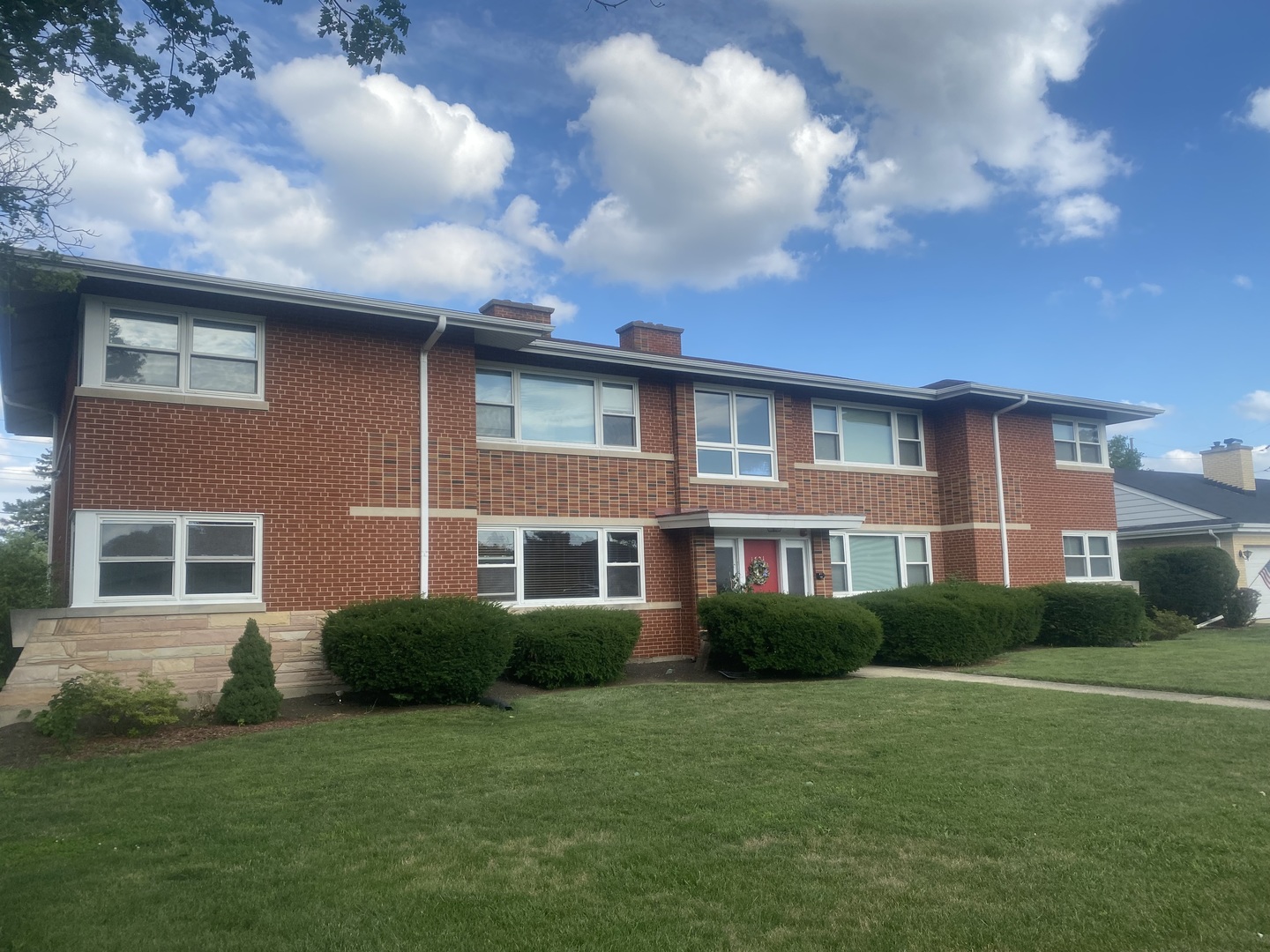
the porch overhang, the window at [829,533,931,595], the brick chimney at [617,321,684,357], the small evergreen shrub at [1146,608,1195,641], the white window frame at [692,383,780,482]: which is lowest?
the small evergreen shrub at [1146,608,1195,641]

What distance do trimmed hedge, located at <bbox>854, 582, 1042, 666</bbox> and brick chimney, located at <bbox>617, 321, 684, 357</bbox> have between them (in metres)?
6.00

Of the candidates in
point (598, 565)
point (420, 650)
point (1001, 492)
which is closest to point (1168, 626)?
point (1001, 492)

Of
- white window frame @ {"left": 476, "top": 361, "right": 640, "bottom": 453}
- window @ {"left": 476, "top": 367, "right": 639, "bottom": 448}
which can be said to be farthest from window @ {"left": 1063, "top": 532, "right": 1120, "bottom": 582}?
window @ {"left": 476, "top": 367, "right": 639, "bottom": 448}

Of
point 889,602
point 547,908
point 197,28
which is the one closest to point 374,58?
point 197,28

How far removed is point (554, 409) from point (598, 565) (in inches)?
108

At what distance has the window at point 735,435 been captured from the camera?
57.4 ft

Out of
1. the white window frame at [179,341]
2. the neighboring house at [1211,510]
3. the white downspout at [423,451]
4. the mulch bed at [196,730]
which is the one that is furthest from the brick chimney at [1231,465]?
the white window frame at [179,341]

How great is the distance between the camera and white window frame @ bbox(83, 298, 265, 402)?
1198cm

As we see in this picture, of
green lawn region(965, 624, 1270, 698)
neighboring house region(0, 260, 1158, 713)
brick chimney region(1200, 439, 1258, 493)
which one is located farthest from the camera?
brick chimney region(1200, 439, 1258, 493)

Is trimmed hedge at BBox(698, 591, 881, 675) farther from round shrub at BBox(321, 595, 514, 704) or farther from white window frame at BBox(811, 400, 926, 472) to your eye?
white window frame at BBox(811, 400, 926, 472)

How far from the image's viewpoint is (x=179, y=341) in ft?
41.1

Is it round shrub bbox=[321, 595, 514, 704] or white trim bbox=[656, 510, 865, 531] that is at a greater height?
white trim bbox=[656, 510, 865, 531]

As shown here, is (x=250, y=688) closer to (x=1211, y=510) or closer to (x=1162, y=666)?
(x=1162, y=666)

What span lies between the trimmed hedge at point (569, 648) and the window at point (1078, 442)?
13.2 m
